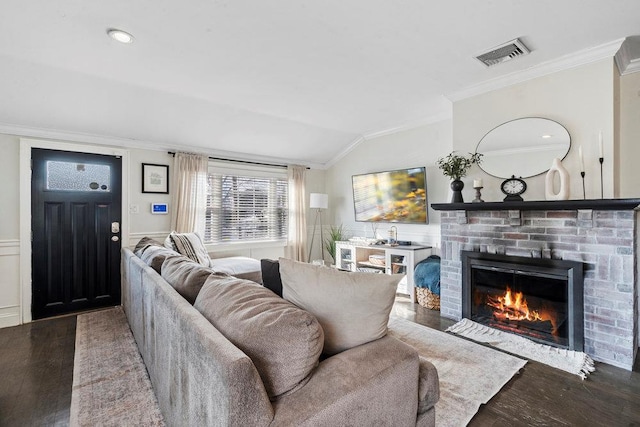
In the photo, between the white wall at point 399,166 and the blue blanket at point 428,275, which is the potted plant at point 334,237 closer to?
the white wall at point 399,166

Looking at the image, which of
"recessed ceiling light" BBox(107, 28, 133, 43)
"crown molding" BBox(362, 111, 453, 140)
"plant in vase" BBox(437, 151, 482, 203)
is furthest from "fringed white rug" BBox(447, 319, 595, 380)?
"recessed ceiling light" BBox(107, 28, 133, 43)

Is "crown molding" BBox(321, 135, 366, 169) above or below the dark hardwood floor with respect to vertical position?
above

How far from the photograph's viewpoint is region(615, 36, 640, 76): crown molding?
2348mm

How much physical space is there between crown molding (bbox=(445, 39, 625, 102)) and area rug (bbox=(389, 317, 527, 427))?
246 centimetres

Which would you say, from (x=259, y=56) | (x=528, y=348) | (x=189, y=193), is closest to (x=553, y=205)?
(x=528, y=348)

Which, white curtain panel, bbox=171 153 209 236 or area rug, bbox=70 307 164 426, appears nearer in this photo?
area rug, bbox=70 307 164 426

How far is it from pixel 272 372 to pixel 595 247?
2.77 meters

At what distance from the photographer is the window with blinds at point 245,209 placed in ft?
15.4

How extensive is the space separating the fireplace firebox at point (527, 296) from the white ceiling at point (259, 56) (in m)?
1.75

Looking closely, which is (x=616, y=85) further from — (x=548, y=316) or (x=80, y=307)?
(x=80, y=307)

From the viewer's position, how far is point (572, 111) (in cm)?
262

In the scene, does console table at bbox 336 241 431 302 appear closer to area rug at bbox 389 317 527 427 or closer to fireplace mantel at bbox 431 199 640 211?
area rug at bbox 389 317 527 427

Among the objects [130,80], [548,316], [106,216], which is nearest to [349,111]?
[130,80]

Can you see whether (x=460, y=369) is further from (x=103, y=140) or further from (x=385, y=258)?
(x=103, y=140)
